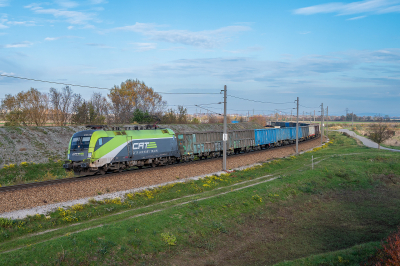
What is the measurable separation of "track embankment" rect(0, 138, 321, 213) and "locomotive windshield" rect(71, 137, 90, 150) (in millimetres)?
2796

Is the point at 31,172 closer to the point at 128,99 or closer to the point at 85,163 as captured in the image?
the point at 85,163

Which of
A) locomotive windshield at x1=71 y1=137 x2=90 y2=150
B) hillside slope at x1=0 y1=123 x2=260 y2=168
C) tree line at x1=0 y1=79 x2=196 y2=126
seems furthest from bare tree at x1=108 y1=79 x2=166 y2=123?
locomotive windshield at x1=71 y1=137 x2=90 y2=150

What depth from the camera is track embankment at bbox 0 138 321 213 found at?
17.1 meters

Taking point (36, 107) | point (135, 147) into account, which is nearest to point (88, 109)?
point (36, 107)

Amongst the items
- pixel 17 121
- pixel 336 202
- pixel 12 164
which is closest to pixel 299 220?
pixel 336 202

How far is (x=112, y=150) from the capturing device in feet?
77.3

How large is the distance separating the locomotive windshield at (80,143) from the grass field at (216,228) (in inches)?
225

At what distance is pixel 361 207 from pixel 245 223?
31.3 ft

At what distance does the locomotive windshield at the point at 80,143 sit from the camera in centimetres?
2234

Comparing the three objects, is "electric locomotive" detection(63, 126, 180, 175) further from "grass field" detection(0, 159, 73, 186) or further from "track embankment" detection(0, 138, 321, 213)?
"grass field" detection(0, 159, 73, 186)

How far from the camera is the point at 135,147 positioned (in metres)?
25.5

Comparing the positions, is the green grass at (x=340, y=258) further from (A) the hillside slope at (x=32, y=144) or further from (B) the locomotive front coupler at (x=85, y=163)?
(A) the hillside slope at (x=32, y=144)

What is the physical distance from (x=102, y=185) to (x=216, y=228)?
9.75m

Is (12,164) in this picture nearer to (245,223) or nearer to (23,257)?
(23,257)
